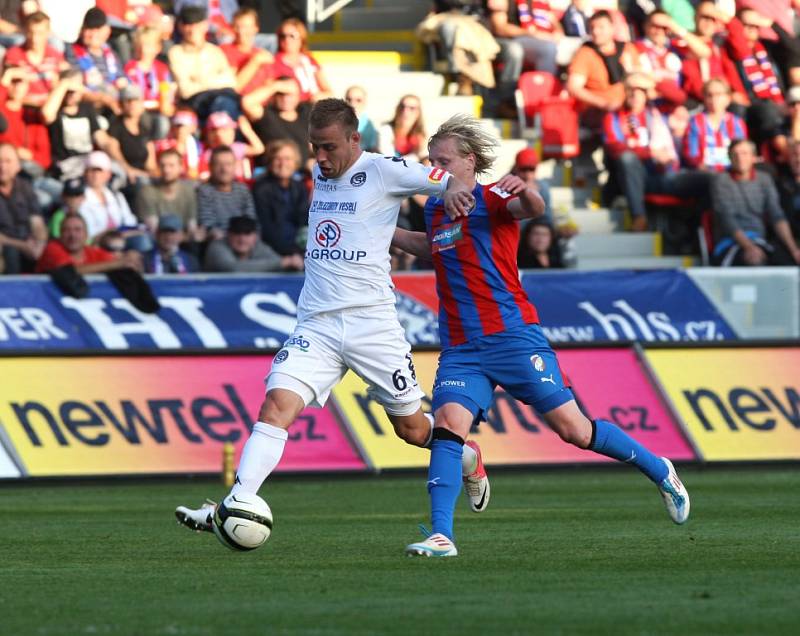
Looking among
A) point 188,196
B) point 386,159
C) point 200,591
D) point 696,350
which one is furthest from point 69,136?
point 200,591

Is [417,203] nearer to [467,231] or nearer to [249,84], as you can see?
[249,84]

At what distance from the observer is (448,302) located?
30.5 ft

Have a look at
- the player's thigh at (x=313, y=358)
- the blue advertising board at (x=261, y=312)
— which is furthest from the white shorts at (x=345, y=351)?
the blue advertising board at (x=261, y=312)

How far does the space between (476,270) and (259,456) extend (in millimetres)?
1459

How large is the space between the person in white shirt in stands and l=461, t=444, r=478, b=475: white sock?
28.6 ft

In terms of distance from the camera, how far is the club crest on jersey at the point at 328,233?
360 inches

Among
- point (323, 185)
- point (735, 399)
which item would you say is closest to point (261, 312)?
point (735, 399)

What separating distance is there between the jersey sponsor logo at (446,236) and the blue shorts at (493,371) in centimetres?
50

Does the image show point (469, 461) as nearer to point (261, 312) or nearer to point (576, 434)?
point (576, 434)

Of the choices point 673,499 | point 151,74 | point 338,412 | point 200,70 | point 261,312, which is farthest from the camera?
point 200,70

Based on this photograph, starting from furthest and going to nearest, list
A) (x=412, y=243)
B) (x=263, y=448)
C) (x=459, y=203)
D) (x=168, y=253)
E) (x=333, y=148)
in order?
(x=168, y=253)
(x=412, y=243)
(x=333, y=148)
(x=263, y=448)
(x=459, y=203)

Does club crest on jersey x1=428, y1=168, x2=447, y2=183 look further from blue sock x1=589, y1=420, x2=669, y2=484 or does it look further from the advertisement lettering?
the advertisement lettering

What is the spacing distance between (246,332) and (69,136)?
3.19 metres

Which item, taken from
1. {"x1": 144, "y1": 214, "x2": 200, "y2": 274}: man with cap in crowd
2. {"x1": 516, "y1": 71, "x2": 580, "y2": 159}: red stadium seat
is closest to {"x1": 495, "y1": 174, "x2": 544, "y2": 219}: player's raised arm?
{"x1": 144, "y1": 214, "x2": 200, "y2": 274}: man with cap in crowd
